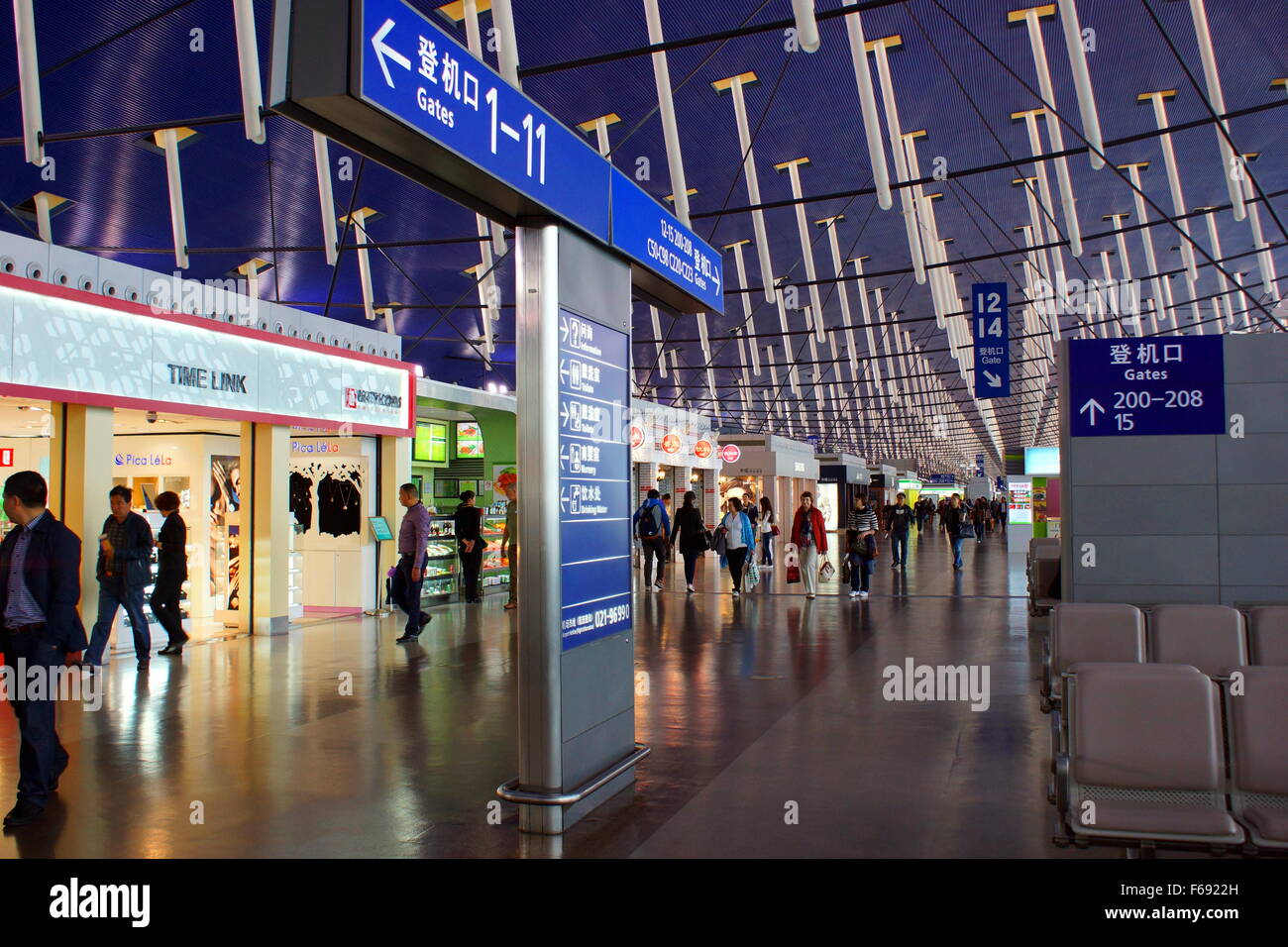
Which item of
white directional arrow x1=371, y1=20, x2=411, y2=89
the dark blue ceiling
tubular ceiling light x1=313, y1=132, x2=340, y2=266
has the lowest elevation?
white directional arrow x1=371, y1=20, x2=411, y2=89

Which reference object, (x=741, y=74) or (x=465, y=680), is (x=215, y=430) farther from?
(x=741, y=74)

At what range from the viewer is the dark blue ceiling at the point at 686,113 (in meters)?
16.6

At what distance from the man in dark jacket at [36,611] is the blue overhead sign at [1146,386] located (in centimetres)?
698

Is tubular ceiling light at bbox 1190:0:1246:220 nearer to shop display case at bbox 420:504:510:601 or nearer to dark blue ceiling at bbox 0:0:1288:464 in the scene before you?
dark blue ceiling at bbox 0:0:1288:464

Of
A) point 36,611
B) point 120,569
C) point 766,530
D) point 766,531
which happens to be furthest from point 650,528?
point 36,611

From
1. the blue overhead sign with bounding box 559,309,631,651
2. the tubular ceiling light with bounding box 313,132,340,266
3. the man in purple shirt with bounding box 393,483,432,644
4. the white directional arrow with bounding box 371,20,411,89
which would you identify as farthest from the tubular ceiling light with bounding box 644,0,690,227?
the white directional arrow with bounding box 371,20,411,89

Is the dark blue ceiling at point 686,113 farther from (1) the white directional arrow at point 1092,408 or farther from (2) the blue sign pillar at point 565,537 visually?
(2) the blue sign pillar at point 565,537

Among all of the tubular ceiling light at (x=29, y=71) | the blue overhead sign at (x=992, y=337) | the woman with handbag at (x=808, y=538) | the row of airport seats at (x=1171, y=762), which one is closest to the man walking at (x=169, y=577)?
the tubular ceiling light at (x=29, y=71)

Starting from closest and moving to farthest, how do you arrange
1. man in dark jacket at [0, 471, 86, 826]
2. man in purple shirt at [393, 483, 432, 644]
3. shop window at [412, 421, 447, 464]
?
man in dark jacket at [0, 471, 86, 826] → man in purple shirt at [393, 483, 432, 644] → shop window at [412, 421, 447, 464]

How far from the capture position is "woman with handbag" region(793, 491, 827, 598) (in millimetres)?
15508

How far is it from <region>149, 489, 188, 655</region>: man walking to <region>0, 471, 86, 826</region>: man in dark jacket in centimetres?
527

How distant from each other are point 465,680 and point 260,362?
525 cm

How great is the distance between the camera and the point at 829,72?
1908 centimetres
